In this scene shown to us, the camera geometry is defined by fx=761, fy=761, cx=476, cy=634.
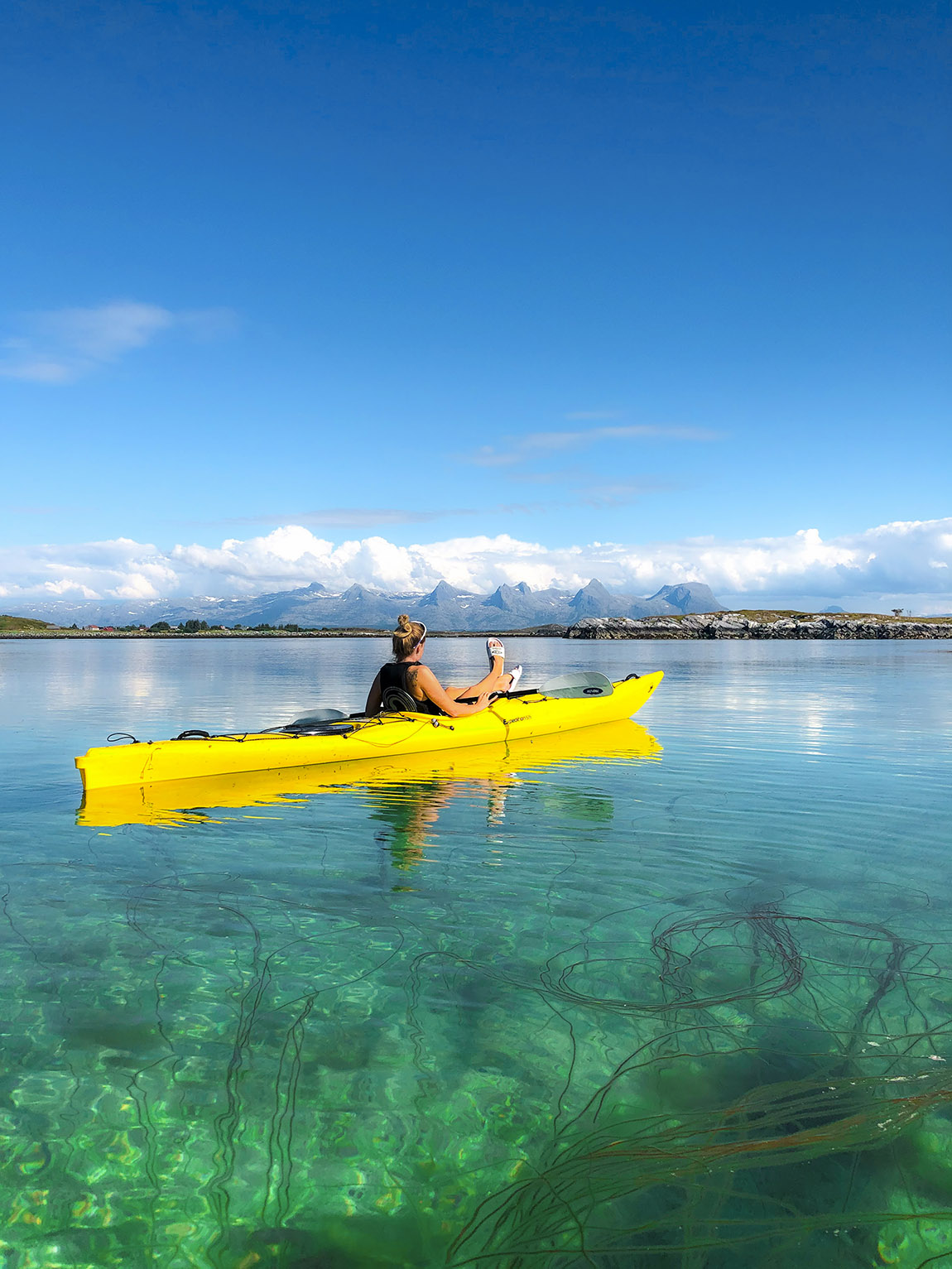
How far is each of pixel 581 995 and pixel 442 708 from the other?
9075 millimetres

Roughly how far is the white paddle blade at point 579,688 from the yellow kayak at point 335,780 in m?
1.13

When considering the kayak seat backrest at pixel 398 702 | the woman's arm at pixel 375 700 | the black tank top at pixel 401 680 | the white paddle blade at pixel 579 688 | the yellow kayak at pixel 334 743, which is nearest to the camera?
the yellow kayak at pixel 334 743

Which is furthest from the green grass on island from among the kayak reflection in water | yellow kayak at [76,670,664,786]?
the kayak reflection in water

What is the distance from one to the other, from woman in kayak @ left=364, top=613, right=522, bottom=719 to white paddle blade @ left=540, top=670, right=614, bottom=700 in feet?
9.29

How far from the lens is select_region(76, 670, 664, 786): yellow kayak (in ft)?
37.8

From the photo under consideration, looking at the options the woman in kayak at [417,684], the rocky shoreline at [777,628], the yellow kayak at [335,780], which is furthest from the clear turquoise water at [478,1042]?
the rocky shoreline at [777,628]

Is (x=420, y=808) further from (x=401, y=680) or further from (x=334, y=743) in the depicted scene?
(x=401, y=680)

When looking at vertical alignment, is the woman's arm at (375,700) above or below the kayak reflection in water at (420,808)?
above

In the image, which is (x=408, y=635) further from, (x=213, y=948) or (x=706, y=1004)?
(x=706, y=1004)

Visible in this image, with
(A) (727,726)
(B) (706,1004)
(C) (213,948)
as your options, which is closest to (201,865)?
(C) (213,948)

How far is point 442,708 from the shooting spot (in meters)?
14.1

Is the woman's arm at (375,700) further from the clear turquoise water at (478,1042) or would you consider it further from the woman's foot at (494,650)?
the clear turquoise water at (478,1042)

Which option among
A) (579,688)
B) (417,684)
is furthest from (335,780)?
(579,688)

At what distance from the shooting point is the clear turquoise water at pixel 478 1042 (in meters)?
3.28
